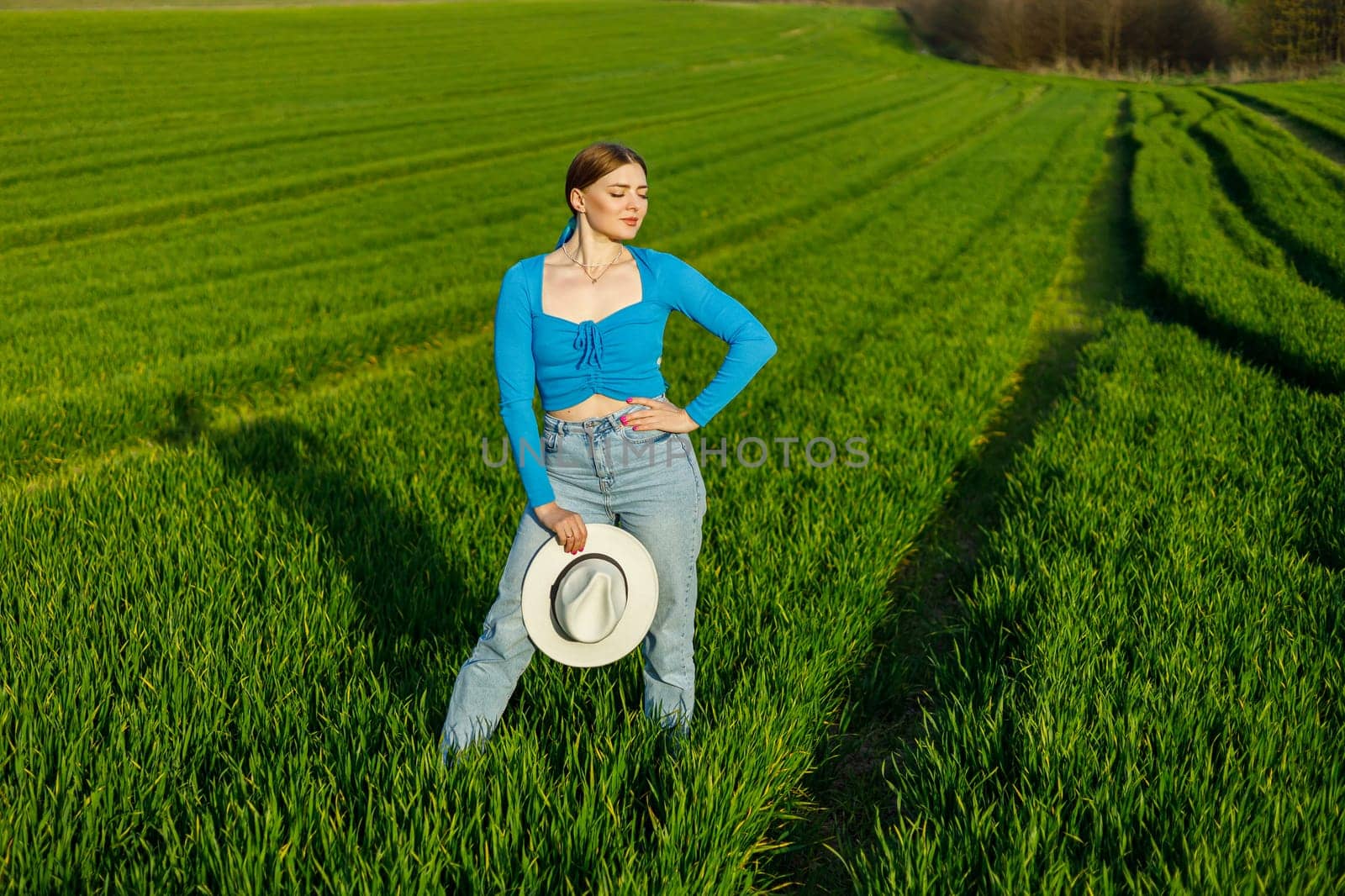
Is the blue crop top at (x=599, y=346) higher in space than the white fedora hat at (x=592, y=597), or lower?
higher

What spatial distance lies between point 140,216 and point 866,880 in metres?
18.0

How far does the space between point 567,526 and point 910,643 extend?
7.65ft

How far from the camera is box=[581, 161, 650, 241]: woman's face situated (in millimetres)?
2330

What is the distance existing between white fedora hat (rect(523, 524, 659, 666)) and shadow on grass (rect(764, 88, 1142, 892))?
2.72ft

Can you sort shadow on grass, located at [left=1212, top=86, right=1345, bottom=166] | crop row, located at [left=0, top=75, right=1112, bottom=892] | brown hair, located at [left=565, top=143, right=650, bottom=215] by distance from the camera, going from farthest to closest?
shadow on grass, located at [left=1212, top=86, right=1345, bottom=166] → brown hair, located at [left=565, top=143, right=650, bottom=215] → crop row, located at [left=0, top=75, right=1112, bottom=892]

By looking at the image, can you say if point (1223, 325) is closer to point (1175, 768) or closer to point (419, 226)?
point (1175, 768)

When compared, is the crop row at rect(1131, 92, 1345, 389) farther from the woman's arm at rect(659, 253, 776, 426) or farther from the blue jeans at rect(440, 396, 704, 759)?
the blue jeans at rect(440, 396, 704, 759)

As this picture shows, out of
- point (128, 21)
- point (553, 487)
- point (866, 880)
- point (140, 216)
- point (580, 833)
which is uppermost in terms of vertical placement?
point (128, 21)

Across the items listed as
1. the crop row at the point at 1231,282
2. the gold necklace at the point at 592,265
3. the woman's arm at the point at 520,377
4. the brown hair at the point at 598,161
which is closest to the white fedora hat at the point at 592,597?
the woman's arm at the point at 520,377

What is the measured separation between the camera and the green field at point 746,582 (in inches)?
88.7

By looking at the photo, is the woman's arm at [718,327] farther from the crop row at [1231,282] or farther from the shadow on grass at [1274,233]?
the shadow on grass at [1274,233]

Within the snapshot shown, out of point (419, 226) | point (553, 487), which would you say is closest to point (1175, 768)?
point (553, 487)

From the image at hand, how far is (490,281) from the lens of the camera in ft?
38.7

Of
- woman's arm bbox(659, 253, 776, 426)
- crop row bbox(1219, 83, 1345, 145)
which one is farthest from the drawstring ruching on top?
crop row bbox(1219, 83, 1345, 145)
